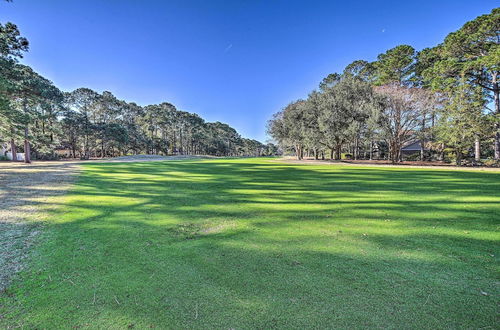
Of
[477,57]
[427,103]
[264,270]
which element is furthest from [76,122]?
[477,57]

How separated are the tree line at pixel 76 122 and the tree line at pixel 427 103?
102 feet

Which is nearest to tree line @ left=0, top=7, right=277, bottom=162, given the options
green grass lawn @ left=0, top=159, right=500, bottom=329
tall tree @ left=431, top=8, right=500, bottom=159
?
green grass lawn @ left=0, top=159, right=500, bottom=329

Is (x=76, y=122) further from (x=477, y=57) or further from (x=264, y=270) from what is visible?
(x=477, y=57)

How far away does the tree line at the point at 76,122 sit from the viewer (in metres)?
20.3

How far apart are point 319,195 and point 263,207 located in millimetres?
2529

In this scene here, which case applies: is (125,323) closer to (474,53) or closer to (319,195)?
(319,195)

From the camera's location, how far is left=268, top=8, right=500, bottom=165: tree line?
21469 millimetres

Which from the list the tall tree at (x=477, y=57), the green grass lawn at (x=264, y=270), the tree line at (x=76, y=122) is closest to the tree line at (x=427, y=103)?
the tall tree at (x=477, y=57)

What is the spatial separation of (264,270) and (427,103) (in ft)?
104

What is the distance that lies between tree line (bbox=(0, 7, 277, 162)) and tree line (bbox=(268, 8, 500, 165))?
31.2 metres

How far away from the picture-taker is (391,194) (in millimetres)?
7574

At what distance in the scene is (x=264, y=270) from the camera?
9.39 feet

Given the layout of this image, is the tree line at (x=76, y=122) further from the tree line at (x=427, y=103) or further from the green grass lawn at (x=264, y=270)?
the tree line at (x=427, y=103)

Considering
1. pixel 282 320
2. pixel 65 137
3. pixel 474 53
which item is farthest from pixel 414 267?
pixel 65 137
